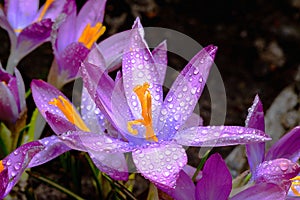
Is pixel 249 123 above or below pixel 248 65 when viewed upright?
above

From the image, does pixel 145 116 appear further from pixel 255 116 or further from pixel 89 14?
pixel 89 14

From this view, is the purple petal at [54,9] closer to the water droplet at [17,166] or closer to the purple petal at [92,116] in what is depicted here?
the purple petal at [92,116]

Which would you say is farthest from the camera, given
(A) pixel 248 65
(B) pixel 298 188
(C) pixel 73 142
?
(A) pixel 248 65

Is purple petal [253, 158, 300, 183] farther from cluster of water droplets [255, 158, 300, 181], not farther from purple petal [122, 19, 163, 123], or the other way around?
purple petal [122, 19, 163, 123]

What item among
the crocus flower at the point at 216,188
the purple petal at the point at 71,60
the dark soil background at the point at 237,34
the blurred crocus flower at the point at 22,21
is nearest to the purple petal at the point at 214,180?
the crocus flower at the point at 216,188

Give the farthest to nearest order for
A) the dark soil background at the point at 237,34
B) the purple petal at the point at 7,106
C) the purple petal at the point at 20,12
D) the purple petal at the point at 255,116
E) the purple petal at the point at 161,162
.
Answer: the dark soil background at the point at 237,34 → the purple petal at the point at 20,12 → the purple petal at the point at 7,106 → the purple petal at the point at 255,116 → the purple petal at the point at 161,162

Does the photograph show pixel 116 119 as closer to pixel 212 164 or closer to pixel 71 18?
pixel 212 164

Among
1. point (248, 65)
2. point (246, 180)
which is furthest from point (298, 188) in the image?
point (248, 65)
